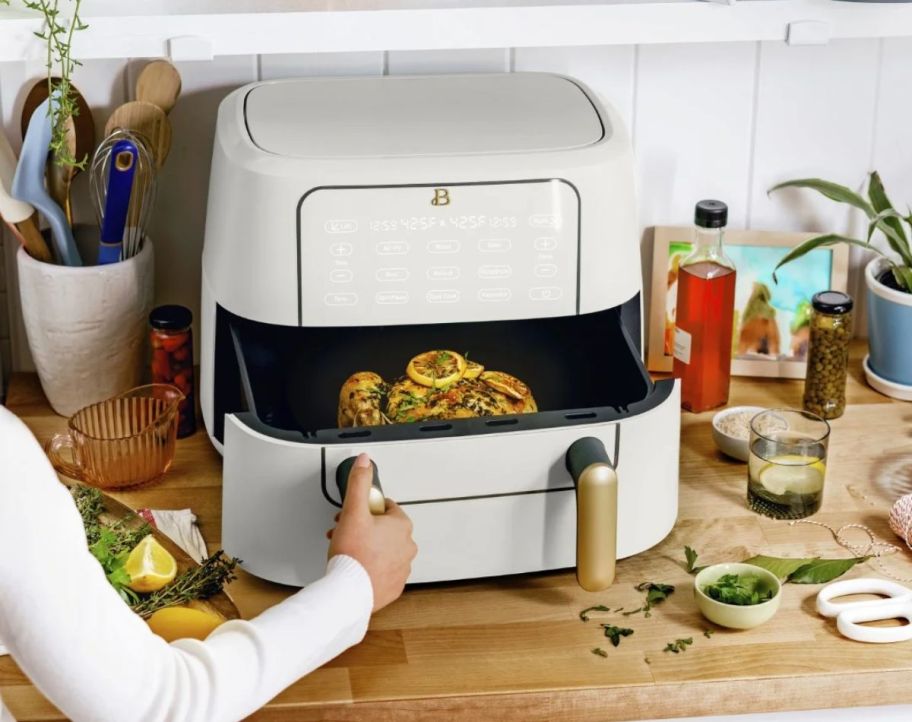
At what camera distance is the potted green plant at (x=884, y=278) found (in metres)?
1.59

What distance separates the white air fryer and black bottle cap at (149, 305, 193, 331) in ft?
0.37

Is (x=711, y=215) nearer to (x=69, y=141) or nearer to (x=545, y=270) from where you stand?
(x=545, y=270)

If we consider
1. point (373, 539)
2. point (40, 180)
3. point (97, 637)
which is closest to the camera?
point (97, 637)

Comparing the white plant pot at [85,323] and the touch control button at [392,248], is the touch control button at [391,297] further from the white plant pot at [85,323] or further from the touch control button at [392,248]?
the white plant pot at [85,323]

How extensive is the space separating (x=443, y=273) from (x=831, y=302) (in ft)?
1.61

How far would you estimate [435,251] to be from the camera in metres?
1.28

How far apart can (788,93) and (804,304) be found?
0.26 meters

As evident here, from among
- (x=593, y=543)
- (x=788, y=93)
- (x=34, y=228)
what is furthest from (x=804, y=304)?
(x=34, y=228)

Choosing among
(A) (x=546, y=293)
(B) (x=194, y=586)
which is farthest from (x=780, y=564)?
(B) (x=194, y=586)

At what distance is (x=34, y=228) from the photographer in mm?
1495

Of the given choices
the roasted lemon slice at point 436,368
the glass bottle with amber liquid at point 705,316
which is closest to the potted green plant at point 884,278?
the glass bottle with amber liquid at point 705,316

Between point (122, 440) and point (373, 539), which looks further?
point (122, 440)

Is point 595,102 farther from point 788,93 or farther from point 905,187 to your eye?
point 905,187

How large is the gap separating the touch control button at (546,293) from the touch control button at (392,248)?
130mm
